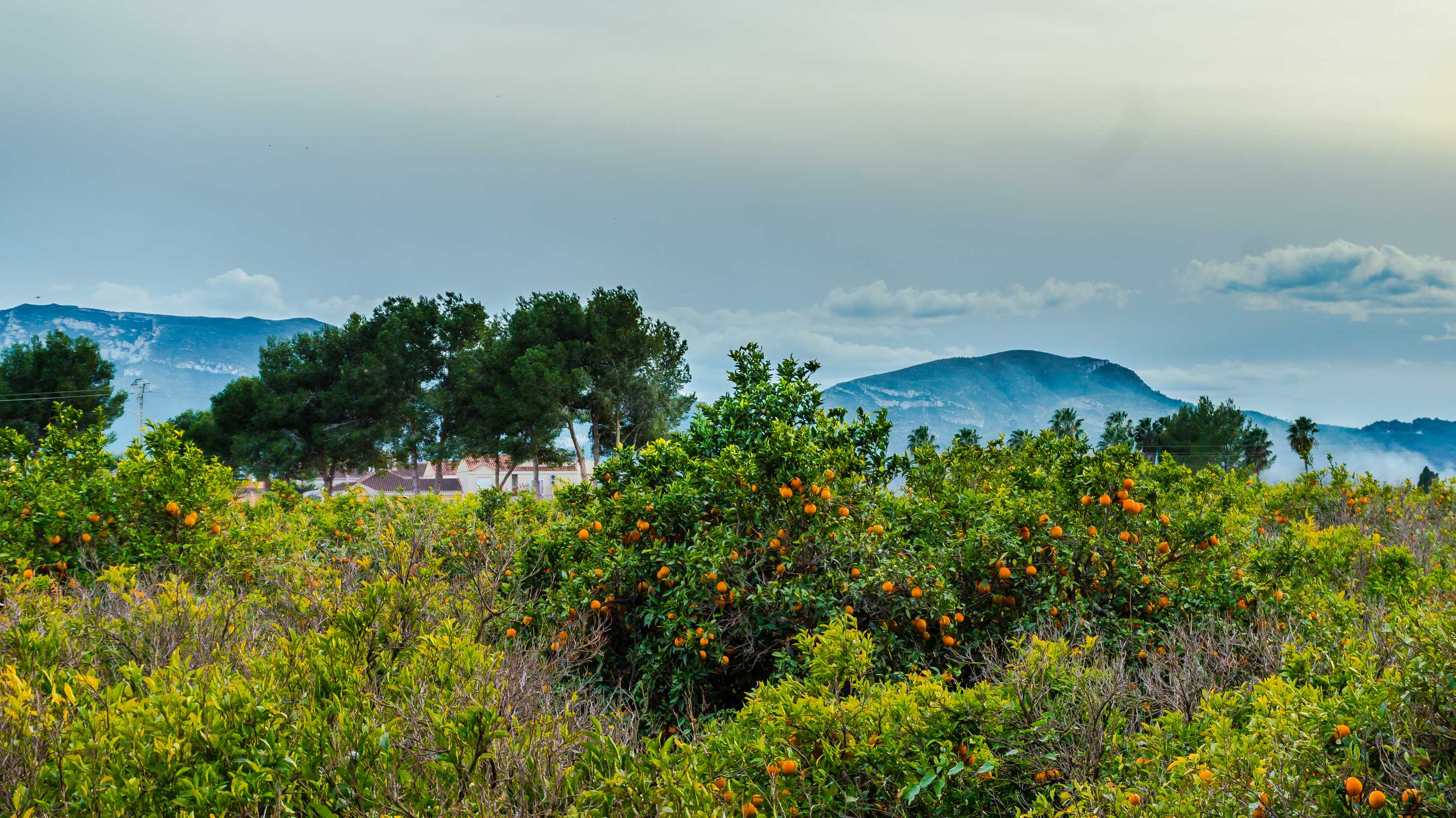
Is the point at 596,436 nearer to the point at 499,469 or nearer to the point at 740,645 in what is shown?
the point at 499,469

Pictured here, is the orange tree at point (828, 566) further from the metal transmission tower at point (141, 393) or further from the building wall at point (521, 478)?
the metal transmission tower at point (141, 393)

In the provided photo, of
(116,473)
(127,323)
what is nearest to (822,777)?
(116,473)

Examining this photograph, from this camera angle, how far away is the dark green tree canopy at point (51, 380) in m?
39.7

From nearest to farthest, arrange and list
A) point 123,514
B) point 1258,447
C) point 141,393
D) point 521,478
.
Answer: point 123,514 < point 141,393 < point 521,478 < point 1258,447

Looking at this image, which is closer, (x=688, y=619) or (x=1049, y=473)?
(x=688, y=619)

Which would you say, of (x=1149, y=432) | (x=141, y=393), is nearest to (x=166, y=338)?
(x=141, y=393)

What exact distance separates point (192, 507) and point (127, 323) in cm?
20376

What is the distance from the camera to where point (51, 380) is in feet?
134

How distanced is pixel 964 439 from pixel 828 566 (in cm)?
555

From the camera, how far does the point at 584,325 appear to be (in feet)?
142

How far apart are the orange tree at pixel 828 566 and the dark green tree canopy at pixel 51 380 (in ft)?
138

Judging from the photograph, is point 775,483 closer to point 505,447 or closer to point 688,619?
point 688,619

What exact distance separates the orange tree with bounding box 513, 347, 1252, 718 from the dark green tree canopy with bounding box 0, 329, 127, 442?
42.2 metres

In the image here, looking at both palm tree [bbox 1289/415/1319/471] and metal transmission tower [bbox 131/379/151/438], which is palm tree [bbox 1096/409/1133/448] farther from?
metal transmission tower [bbox 131/379/151/438]
